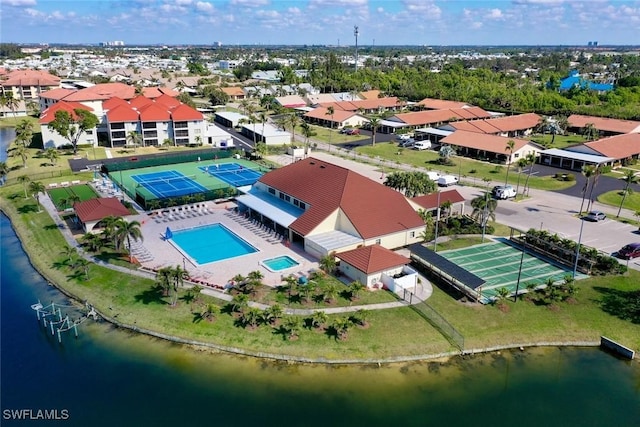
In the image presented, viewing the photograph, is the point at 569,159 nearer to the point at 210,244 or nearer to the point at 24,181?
the point at 210,244

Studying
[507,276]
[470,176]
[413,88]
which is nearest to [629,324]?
[507,276]

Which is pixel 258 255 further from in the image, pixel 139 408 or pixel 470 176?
pixel 470 176

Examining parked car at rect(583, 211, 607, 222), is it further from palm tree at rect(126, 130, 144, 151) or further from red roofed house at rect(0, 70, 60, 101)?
red roofed house at rect(0, 70, 60, 101)

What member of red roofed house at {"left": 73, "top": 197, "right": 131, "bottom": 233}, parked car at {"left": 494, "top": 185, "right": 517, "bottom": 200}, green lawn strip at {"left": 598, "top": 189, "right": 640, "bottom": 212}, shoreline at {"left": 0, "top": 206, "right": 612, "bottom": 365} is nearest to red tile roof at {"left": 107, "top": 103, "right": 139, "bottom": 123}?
red roofed house at {"left": 73, "top": 197, "right": 131, "bottom": 233}

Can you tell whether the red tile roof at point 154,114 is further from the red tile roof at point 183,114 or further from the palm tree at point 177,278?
the palm tree at point 177,278

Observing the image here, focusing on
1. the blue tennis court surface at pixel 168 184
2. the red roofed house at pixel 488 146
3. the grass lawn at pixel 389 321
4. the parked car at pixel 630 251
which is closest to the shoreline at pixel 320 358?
the grass lawn at pixel 389 321

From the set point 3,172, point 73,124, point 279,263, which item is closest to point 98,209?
point 279,263
